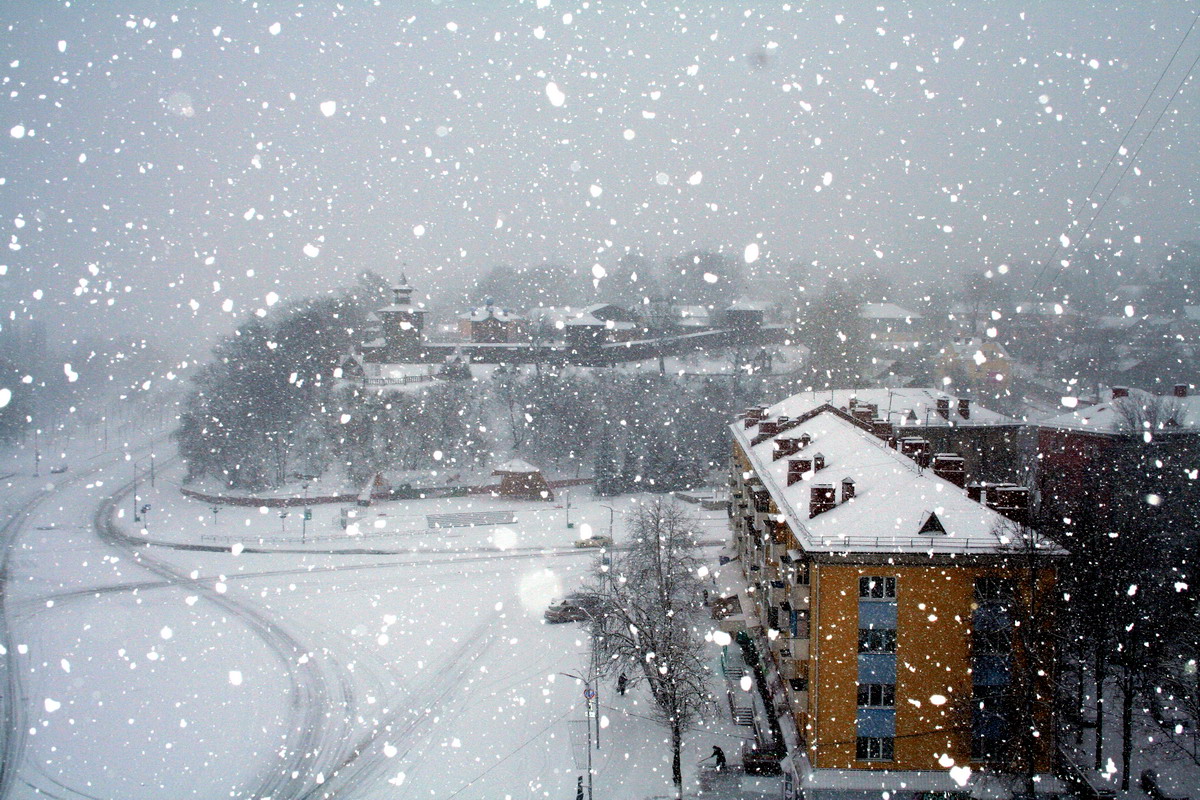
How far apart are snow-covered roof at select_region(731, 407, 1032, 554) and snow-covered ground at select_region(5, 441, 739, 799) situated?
541cm

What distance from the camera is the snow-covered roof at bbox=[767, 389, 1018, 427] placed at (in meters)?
29.0

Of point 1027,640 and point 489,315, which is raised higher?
point 489,315

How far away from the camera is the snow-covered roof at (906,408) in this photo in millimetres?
29034

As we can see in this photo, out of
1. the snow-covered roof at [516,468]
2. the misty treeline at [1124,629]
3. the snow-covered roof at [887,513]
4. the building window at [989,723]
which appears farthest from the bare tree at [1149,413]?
the snow-covered roof at [516,468]

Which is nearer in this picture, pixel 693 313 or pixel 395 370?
pixel 395 370

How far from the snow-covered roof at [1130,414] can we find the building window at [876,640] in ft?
64.1

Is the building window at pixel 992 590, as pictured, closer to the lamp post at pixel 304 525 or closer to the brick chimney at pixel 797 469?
the brick chimney at pixel 797 469

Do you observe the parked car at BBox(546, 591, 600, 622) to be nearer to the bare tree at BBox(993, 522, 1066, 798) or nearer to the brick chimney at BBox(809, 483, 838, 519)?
the brick chimney at BBox(809, 483, 838, 519)

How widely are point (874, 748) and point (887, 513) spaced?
4003 millimetres

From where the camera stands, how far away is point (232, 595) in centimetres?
2581

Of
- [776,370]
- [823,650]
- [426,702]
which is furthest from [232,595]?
[776,370]

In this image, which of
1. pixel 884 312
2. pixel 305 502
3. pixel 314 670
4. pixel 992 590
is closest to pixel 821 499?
pixel 992 590

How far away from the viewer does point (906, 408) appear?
30.4 metres

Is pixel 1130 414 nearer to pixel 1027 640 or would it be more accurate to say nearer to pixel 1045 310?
pixel 1027 640
